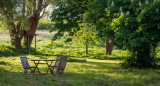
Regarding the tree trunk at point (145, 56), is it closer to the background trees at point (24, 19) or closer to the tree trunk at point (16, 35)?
the background trees at point (24, 19)

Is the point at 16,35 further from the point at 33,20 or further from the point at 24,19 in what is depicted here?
the point at 24,19

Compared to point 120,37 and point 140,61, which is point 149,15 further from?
point 140,61

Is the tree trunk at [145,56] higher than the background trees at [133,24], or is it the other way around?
the background trees at [133,24]

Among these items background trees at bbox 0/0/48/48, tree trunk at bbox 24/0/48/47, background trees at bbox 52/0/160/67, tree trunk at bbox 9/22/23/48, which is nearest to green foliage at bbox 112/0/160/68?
background trees at bbox 52/0/160/67

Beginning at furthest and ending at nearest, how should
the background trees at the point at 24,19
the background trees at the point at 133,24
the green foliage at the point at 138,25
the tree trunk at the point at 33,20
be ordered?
the tree trunk at the point at 33,20, the background trees at the point at 24,19, the background trees at the point at 133,24, the green foliage at the point at 138,25

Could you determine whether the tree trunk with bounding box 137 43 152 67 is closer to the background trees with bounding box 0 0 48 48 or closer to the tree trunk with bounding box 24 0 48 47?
the background trees with bounding box 0 0 48 48

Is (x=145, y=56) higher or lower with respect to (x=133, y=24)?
lower

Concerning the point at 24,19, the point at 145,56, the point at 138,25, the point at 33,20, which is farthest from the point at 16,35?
the point at 138,25

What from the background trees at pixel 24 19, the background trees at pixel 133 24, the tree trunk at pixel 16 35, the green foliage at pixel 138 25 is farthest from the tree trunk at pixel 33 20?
the green foliage at pixel 138 25

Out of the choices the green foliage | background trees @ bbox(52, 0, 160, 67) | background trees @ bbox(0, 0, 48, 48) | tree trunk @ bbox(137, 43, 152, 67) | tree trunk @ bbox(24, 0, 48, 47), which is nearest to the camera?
the green foliage

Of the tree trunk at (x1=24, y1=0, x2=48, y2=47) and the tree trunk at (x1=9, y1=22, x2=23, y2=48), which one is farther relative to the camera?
the tree trunk at (x1=24, y1=0, x2=48, y2=47)

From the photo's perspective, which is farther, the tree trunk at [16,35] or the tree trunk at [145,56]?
the tree trunk at [16,35]

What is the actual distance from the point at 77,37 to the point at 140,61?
63.2 ft

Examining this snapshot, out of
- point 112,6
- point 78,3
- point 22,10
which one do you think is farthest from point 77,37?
point 112,6
